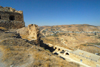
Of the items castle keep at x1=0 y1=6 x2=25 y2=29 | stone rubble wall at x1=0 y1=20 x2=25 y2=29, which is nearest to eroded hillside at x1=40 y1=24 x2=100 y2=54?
stone rubble wall at x1=0 y1=20 x2=25 y2=29

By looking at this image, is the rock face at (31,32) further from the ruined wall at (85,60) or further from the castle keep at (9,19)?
the ruined wall at (85,60)

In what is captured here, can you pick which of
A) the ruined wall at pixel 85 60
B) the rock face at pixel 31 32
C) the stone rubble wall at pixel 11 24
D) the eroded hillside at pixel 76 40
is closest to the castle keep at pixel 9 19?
the stone rubble wall at pixel 11 24

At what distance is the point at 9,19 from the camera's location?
550 inches

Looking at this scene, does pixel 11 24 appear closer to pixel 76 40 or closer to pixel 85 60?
pixel 85 60

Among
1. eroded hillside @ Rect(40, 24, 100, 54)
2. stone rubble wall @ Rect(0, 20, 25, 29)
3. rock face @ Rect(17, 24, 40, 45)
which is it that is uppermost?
stone rubble wall @ Rect(0, 20, 25, 29)

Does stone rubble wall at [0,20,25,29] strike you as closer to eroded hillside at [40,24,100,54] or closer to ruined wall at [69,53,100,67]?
ruined wall at [69,53,100,67]

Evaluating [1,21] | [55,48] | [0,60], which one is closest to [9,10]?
[1,21]

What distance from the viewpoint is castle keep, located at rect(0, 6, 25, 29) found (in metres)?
13.1

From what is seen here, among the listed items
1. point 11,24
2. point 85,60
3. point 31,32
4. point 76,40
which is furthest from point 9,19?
point 76,40

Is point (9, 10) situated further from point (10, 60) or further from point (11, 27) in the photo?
point (10, 60)

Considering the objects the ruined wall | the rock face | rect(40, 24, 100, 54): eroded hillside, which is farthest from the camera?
rect(40, 24, 100, 54): eroded hillside

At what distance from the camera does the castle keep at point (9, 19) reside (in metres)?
13.1

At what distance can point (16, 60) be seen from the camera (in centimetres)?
353

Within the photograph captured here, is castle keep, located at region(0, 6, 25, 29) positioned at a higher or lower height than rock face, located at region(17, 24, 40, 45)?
higher
